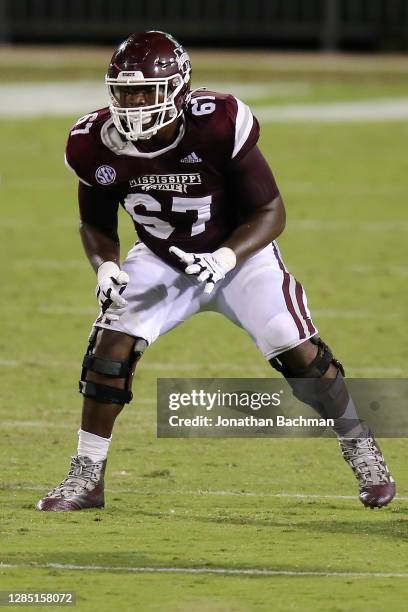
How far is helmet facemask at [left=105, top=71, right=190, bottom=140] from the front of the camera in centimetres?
627

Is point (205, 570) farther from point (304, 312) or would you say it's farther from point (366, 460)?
point (304, 312)

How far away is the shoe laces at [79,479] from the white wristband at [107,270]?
0.72m

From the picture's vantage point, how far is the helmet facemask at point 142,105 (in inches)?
247

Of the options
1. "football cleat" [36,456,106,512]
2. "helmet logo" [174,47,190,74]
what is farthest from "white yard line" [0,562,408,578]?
"helmet logo" [174,47,190,74]

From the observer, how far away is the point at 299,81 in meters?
23.7

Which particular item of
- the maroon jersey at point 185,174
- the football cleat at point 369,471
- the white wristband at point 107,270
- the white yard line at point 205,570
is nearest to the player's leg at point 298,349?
the football cleat at point 369,471

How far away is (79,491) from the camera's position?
248 inches

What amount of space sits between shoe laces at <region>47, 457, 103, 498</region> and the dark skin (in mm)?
129

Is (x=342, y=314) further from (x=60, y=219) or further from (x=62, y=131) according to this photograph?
(x=62, y=131)

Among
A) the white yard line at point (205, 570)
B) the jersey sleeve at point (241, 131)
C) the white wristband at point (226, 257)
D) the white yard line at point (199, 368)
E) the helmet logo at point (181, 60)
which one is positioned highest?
the helmet logo at point (181, 60)

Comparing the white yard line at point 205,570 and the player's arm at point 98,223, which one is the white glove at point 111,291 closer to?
the player's arm at point 98,223

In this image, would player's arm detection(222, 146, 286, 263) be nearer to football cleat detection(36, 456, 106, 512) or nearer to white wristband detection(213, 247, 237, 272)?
white wristband detection(213, 247, 237, 272)

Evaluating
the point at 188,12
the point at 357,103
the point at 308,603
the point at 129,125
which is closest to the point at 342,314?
the point at 129,125

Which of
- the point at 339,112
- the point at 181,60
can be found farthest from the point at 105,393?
the point at 339,112
